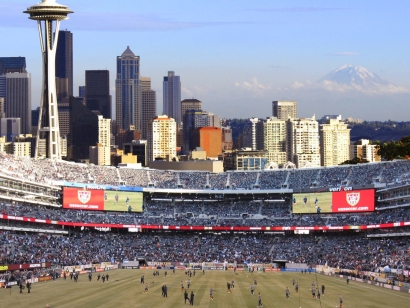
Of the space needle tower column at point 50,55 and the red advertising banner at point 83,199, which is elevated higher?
the space needle tower column at point 50,55

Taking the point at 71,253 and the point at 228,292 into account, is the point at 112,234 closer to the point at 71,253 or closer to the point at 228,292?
the point at 71,253

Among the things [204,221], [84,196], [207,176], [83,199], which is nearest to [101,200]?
[84,196]

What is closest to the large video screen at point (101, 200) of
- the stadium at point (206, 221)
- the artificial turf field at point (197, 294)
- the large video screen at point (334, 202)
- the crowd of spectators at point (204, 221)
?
the stadium at point (206, 221)

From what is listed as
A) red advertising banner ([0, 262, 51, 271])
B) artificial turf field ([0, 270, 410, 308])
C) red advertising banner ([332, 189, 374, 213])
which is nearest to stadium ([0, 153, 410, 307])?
red advertising banner ([332, 189, 374, 213])

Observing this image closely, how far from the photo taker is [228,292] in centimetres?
8375

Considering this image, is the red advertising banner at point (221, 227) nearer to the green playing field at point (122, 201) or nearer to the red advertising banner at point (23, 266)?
the green playing field at point (122, 201)

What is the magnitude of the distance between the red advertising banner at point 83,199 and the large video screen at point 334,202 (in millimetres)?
31846

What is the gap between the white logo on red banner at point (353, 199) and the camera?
5103 inches

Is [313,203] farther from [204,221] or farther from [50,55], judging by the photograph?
[50,55]

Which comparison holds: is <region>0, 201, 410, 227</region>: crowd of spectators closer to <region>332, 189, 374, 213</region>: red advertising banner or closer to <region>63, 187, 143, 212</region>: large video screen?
<region>63, 187, 143, 212</region>: large video screen

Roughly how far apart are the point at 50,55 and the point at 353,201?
209 ft

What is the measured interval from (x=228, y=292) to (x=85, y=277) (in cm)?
2519

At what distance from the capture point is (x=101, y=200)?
447 ft

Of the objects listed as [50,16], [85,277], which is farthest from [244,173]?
[85,277]
